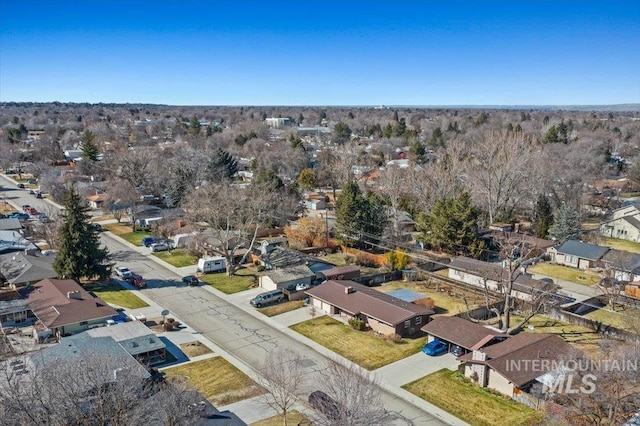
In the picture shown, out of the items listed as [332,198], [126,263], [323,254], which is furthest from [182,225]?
[332,198]

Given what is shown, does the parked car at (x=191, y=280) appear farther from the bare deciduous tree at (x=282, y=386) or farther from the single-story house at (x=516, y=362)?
the single-story house at (x=516, y=362)

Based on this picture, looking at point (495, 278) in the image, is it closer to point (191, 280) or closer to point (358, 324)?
point (358, 324)

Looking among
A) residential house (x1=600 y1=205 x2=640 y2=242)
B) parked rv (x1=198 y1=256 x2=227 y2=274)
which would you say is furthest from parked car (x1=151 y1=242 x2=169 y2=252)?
residential house (x1=600 y1=205 x2=640 y2=242)

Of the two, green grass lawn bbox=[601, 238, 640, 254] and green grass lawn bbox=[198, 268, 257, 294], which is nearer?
green grass lawn bbox=[198, 268, 257, 294]

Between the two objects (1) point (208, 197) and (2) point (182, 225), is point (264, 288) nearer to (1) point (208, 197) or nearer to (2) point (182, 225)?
(1) point (208, 197)

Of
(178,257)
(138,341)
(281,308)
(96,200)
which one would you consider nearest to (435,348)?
(281,308)

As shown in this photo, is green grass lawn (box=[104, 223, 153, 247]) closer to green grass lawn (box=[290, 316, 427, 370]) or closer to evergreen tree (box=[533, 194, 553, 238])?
green grass lawn (box=[290, 316, 427, 370])
